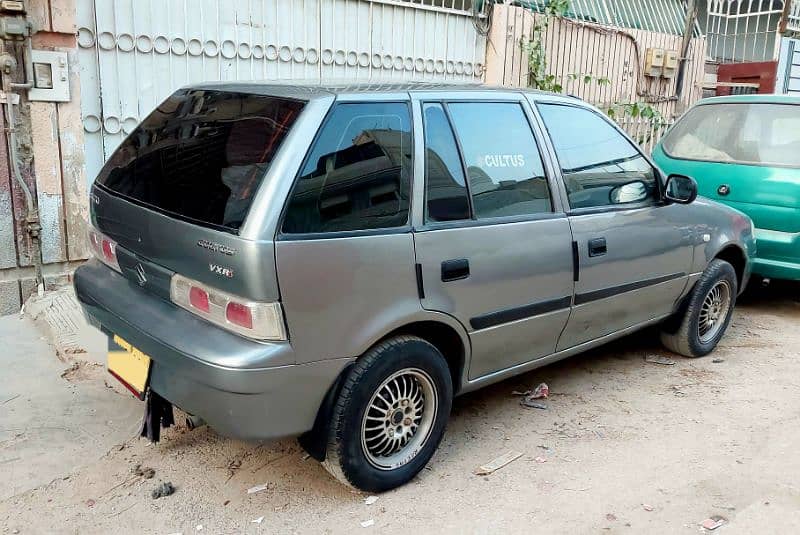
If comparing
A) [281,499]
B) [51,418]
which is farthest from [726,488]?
[51,418]

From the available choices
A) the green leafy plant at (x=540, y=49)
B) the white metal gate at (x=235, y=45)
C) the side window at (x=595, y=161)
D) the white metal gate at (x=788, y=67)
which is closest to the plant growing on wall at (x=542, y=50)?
the green leafy plant at (x=540, y=49)

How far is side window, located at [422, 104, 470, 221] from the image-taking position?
10.0 ft

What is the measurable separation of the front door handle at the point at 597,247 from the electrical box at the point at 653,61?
6428 millimetres

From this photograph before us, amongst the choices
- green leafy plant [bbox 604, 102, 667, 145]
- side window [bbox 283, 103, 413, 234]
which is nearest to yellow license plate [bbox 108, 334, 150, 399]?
side window [bbox 283, 103, 413, 234]

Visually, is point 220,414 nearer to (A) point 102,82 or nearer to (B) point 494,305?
(B) point 494,305

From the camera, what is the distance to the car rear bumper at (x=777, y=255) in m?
5.50

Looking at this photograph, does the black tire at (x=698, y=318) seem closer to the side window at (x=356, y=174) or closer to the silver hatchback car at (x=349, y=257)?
the silver hatchback car at (x=349, y=257)

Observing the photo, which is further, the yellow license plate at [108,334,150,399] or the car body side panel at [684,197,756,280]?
the car body side panel at [684,197,756,280]

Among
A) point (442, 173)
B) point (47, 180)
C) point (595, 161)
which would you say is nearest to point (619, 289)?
point (595, 161)

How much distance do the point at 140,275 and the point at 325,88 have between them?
112cm

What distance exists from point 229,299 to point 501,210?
1406 mm

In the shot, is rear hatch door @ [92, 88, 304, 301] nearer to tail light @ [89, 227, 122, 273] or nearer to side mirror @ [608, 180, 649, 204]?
tail light @ [89, 227, 122, 273]

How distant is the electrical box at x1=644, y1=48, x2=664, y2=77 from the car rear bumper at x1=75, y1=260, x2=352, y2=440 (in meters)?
8.00

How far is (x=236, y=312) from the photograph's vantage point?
2568 mm
